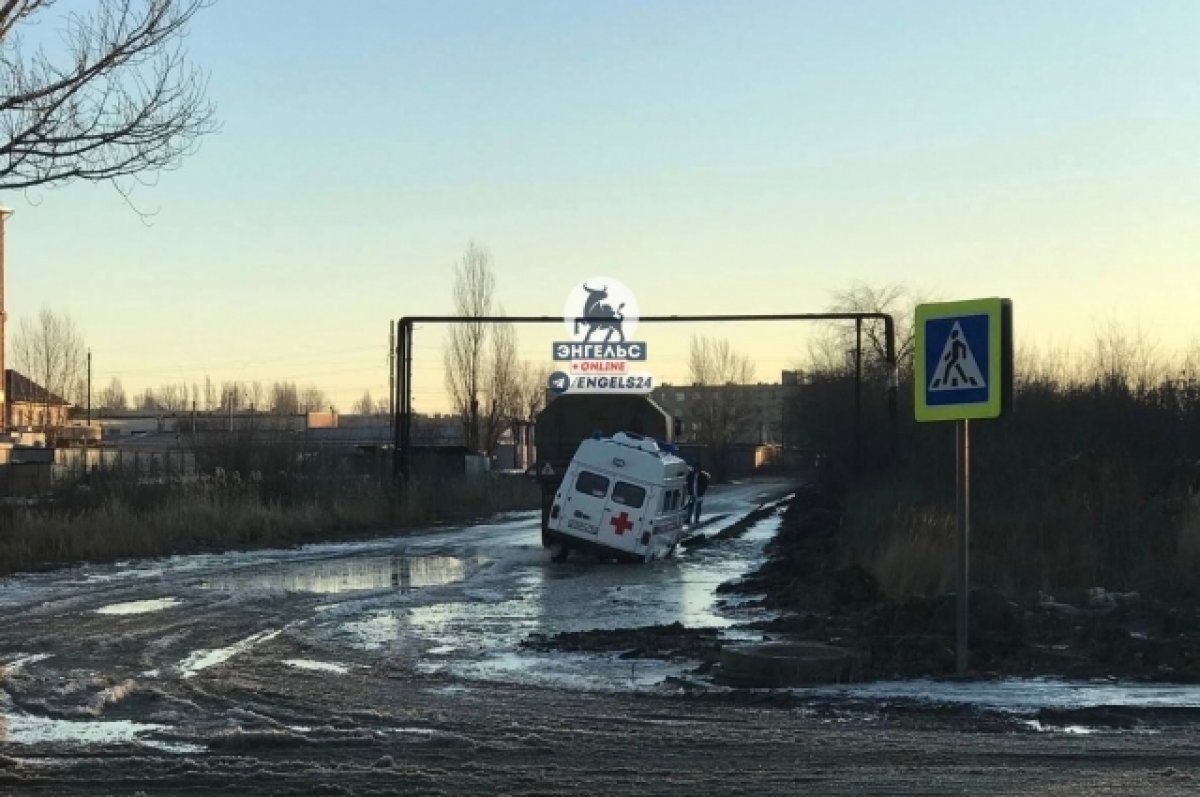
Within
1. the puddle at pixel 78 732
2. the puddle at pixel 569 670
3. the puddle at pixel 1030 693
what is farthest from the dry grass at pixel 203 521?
the puddle at pixel 1030 693

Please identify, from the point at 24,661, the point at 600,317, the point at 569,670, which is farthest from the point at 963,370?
the point at 600,317

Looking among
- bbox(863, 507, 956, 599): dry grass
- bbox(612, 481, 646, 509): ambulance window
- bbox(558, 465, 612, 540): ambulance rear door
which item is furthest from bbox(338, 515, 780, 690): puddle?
bbox(863, 507, 956, 599): dry grass

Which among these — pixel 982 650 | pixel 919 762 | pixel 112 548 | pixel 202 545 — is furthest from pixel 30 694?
pixel 202 545

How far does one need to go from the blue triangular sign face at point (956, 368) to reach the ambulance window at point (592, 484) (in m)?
16.0

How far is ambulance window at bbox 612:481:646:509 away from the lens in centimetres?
2650

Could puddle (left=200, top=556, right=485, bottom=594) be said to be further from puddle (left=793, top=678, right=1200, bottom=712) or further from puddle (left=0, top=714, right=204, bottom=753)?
puddle (left=793, top=678, right=1200, bottom=712)

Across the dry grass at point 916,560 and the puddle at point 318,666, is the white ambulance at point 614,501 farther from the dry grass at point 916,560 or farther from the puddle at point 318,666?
the puddle at point 318,666

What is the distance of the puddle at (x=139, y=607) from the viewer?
1709 cm

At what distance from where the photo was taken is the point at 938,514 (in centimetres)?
2111

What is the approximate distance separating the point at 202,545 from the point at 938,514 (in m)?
16.6

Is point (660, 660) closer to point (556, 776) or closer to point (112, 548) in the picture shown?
point (556, 776)

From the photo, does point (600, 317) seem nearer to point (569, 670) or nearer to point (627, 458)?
point (627, 458)

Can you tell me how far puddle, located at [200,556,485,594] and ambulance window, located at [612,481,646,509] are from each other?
9.83 feet

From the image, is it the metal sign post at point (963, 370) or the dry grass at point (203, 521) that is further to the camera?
the dry grass at point (203, 521)
